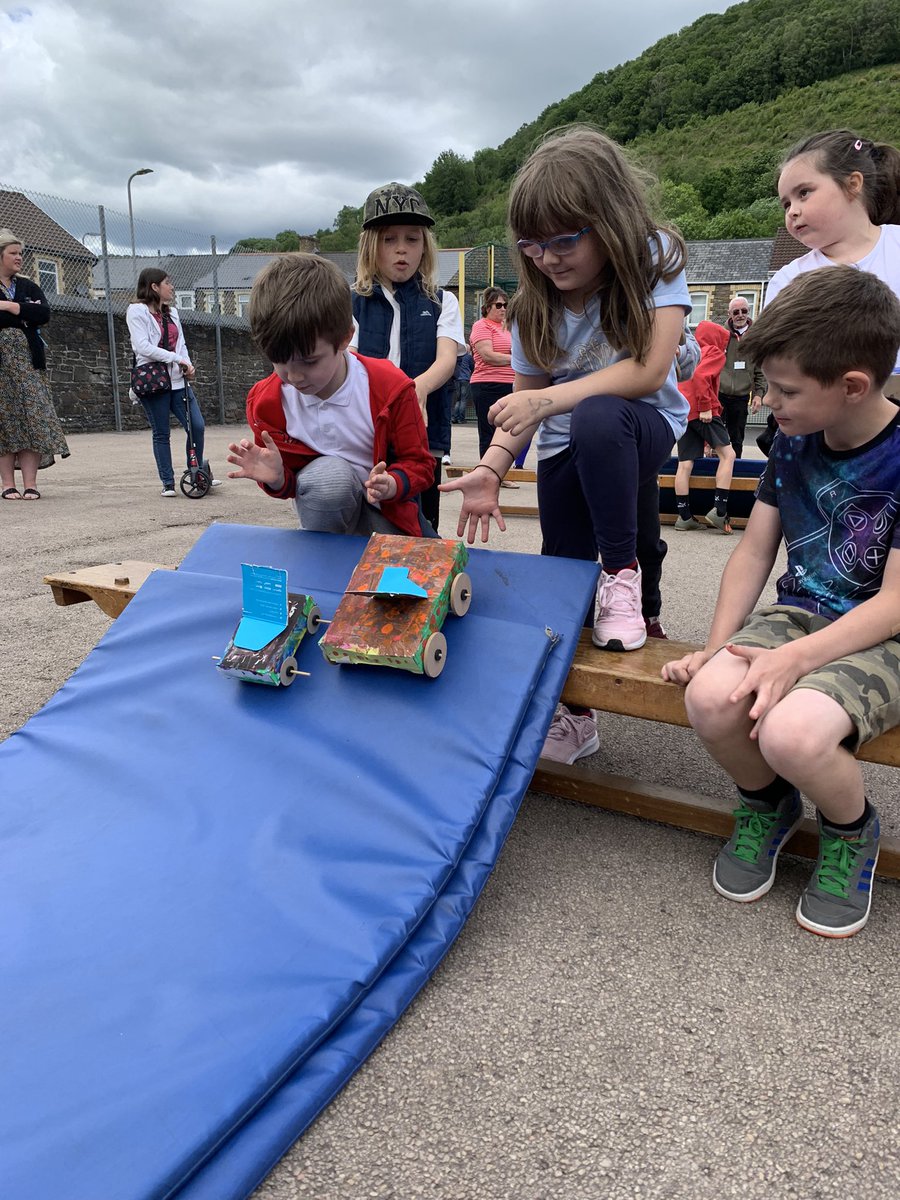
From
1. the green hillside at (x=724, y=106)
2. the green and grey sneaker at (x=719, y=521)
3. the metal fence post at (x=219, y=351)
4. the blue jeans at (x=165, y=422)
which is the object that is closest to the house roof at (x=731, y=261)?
the green hillside at (x=724, y=106)

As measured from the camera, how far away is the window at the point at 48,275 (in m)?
12.5

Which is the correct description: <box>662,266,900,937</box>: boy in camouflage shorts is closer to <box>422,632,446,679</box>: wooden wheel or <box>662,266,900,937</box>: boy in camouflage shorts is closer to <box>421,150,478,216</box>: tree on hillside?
<box>422,632,446,679</box>: wooden wheel

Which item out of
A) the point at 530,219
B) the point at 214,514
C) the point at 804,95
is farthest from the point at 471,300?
the point at 804,95

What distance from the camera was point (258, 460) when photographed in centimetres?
234

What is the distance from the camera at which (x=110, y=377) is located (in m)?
13.4

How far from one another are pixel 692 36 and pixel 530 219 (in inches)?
4788

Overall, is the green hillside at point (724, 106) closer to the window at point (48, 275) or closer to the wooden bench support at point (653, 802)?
the window at point (48, 275)

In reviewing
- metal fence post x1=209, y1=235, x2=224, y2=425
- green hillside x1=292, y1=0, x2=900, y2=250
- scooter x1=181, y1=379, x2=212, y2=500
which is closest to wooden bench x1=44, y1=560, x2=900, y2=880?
scooter x1=181, y1=379, x2=212, y2=500

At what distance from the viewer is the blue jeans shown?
670 cm

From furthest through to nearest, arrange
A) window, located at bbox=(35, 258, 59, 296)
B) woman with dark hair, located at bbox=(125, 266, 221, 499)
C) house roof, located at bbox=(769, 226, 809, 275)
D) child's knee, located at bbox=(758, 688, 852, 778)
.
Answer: house roof, located at bbox=(769, 226, 809, 275) → window, located at bbox=(35, 258, 59, 296) → woman with dark hair, located at bbox=(125, 266, 221, 499) → child's knee, located at bbox=(758, 688, 852, 778)

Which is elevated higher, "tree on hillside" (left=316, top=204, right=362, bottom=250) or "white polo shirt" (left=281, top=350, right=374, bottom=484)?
"tree on hillside" (left=316, top=204, right=362, bottom=250)

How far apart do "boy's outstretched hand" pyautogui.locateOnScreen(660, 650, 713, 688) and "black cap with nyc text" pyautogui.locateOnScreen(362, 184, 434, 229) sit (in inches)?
81.4

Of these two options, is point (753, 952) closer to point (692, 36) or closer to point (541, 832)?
point (541, 832)

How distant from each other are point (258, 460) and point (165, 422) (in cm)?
487
